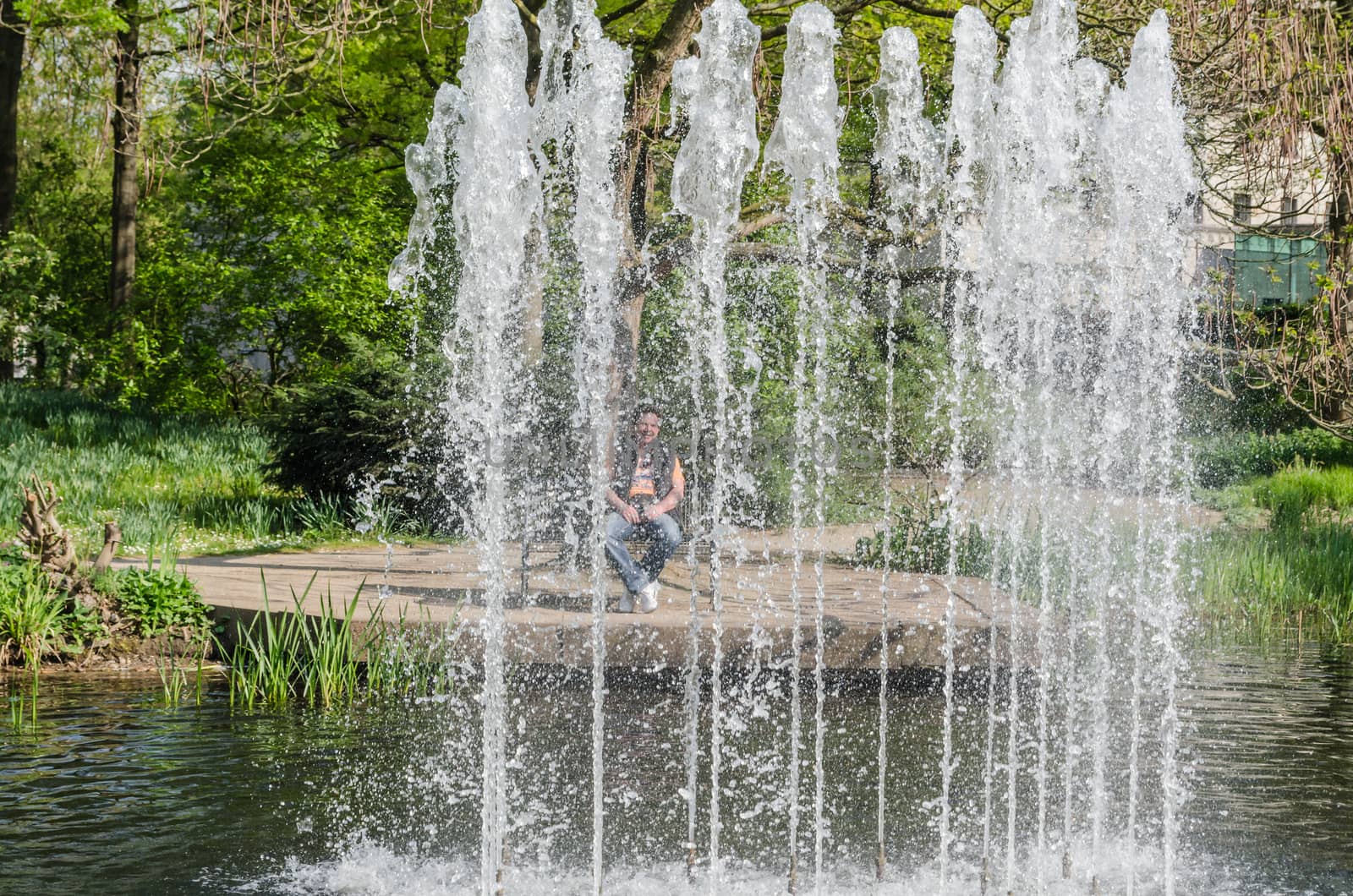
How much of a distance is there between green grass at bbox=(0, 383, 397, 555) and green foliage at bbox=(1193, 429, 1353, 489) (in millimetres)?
10669

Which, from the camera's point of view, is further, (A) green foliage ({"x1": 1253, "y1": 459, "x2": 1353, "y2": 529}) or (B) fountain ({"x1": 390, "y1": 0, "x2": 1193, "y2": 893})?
(A) green foliage ({"x1": 1253, "y1": 459, "x2": 1353, "y2": 529})

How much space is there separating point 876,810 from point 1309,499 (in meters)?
10.7

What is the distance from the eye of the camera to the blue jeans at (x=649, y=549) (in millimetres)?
8445

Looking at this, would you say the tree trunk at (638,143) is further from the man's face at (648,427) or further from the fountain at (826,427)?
the man's face at (648,427)

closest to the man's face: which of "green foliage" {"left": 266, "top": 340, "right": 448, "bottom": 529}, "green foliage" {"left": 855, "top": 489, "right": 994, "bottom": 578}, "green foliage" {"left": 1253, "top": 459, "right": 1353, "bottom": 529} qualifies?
"green foliage" {"left": 855, "top": 489, "right": 994, "bottom": 578}

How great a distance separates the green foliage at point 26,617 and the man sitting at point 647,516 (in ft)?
10.6

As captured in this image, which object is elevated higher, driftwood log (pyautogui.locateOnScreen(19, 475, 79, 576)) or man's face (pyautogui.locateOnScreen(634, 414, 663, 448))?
man's face (pyautogui.locateOnScreen(634, 414, 663, 448))

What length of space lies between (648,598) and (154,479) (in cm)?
805

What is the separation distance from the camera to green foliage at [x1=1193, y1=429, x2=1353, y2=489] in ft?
56.6

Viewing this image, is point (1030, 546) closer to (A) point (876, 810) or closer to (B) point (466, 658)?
(B) point (466, 658)

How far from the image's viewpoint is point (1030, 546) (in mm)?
11984

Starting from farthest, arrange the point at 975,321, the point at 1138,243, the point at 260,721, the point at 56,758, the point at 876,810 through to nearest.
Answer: the point at 975,321 < the point at 1138,243 < the point at 260,721 < the point at 56,758 < the point at 876,810

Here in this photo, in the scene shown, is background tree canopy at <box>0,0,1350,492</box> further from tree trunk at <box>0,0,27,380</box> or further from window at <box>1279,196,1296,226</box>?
window at <box>1279,196,1296,226</box>

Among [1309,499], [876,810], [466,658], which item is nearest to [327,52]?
[466,658]
